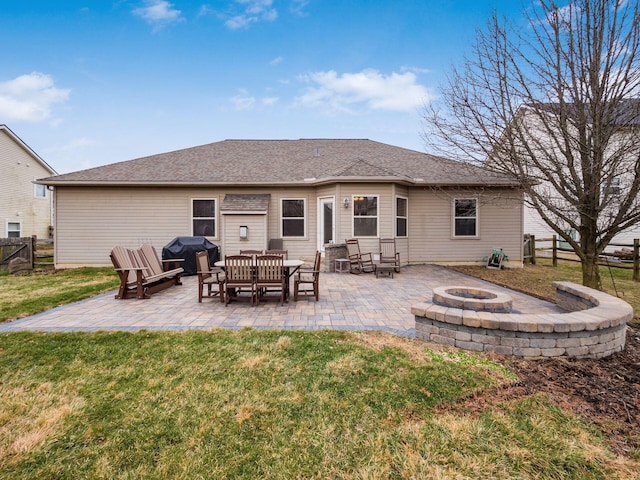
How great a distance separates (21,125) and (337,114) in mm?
21437

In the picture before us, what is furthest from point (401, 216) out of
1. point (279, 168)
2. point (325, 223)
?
point (279, 168)

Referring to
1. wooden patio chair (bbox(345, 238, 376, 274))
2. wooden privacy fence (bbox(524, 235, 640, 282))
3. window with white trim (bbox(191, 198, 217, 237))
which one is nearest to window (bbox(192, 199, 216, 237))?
window with white trim (bbox(191, 198, 217, 237))

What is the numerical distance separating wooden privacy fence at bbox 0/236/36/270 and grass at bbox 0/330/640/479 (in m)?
9.93

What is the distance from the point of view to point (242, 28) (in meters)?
12.0

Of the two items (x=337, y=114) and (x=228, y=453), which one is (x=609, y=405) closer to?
(x=228, y=453)

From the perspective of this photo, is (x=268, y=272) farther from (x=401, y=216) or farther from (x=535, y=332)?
(x=401, y=216)

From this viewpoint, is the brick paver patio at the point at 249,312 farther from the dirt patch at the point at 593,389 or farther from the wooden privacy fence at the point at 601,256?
the wooden privacy fence at the point at 601,256

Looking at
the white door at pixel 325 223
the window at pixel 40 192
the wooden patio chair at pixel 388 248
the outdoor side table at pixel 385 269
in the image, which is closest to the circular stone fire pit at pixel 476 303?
the outdoor side table at pixel 385 269

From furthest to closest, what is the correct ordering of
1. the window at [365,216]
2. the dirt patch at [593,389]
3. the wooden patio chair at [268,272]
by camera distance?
1. the window at [365,216]
2. the wooden patio chair at [268,272]
3. the dirt patch at [593,389]

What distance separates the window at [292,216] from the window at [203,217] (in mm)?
2618

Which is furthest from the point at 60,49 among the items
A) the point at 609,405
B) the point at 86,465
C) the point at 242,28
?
the point at 609,405

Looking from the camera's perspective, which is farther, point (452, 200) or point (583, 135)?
point (452, 200)

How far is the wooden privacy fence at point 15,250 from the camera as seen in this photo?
34.9ft

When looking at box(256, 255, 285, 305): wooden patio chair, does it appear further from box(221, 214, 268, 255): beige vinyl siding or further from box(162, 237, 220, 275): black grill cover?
box(221, 214, 268, 255): beige vinyl siding
